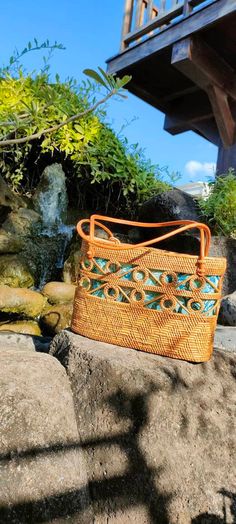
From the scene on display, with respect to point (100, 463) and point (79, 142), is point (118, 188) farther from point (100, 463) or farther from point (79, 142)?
point (100, 463)

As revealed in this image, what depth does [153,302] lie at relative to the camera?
1872 mm

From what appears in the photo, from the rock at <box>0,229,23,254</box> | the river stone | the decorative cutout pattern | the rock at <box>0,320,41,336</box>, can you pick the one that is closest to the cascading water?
the rock at <box>0,229,23,254</box>

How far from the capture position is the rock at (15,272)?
15.8 feet

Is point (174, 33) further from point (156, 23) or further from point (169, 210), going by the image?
point (169, 210)

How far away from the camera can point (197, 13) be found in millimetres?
5301

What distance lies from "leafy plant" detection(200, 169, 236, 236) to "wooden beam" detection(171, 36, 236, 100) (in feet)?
4.83

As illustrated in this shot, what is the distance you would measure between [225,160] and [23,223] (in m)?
2.96

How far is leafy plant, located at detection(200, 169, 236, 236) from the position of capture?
5261mm

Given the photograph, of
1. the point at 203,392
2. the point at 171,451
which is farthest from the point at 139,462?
the point at 203,392

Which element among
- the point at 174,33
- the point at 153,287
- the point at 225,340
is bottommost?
the point at 225,340

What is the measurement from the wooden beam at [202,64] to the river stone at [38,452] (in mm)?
4895

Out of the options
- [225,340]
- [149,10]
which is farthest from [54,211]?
[225,340]

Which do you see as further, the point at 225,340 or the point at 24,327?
the point at 24,327

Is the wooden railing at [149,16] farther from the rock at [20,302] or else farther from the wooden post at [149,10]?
the rock at [20,302]
